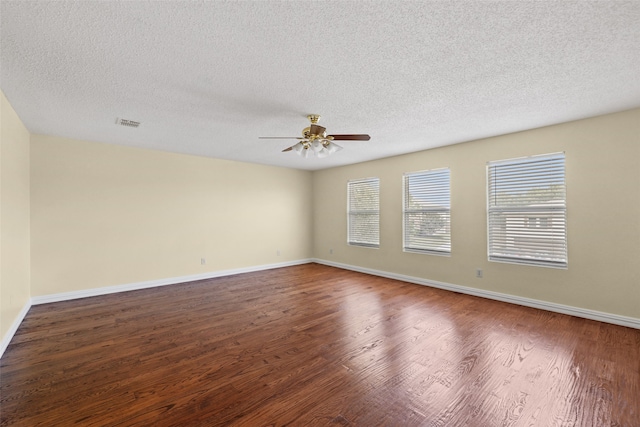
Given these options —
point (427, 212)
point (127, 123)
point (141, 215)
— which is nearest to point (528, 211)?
point (427, 212)

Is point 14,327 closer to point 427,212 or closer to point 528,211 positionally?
point 427,212

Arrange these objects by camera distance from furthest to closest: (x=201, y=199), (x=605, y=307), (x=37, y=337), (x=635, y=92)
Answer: (x=201, y=199) < (x=605, y=307) < (x=37, y=337) < (x=635, y=92)

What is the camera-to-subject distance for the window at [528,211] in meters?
3.48

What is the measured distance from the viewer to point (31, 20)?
161 centimetres

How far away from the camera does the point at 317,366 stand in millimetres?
2238

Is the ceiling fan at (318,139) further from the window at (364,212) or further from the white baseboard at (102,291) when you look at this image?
the white baseboard at (102,291)

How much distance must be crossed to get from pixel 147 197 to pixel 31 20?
352 centimetres

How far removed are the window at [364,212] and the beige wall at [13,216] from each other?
5250mm

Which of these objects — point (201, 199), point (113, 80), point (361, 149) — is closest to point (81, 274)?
point (201, 199)

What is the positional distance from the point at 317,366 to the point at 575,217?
359 cm

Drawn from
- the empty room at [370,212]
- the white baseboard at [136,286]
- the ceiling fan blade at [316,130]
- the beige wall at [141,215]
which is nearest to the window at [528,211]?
the empty room at [370,212]

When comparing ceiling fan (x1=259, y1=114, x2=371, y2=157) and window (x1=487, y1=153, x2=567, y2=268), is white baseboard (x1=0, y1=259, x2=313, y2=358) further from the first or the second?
window (x1=487, y1=153, x2=567, y2=268)

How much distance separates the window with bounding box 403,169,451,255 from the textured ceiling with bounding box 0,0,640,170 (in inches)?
54.5

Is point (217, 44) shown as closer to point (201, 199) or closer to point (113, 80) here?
point (113, 80)
